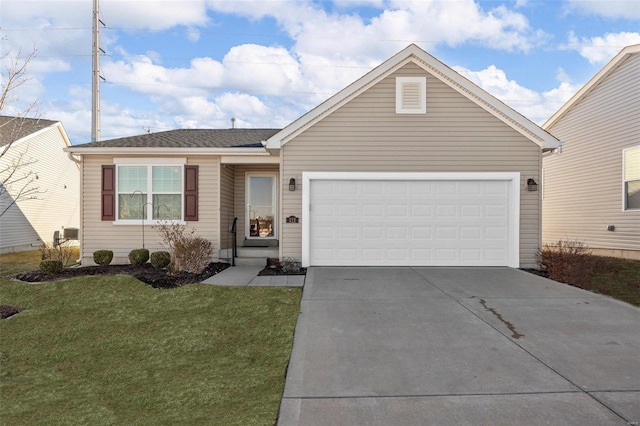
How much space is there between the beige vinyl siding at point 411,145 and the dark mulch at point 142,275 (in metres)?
2.40

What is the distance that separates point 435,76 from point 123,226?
9.35m

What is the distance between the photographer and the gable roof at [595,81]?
1198cm

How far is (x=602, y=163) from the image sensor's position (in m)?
13.2

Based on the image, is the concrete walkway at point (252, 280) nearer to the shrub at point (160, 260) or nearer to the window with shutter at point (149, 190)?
the shrub at point (160, 260)

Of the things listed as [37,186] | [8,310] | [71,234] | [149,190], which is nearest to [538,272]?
[149,190]

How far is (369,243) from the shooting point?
9.93 metres

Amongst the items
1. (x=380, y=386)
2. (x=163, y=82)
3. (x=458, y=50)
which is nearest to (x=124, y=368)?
(x=380, y=386)

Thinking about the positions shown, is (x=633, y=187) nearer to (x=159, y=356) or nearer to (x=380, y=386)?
(x=380, y=386)

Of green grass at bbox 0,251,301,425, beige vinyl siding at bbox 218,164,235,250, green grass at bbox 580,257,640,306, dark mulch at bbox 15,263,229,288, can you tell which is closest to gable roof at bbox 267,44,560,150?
beige vinyl siding at bbox 218,164,235,250

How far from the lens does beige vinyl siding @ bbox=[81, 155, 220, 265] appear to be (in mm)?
10906

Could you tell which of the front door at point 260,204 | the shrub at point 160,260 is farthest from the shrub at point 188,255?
the front door at point 260,204

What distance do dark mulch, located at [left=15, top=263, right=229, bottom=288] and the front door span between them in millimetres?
2774

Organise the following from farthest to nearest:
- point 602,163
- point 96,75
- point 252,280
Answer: point 96,75
point 602,163
point 252,280

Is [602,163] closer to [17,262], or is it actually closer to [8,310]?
[8,310]
